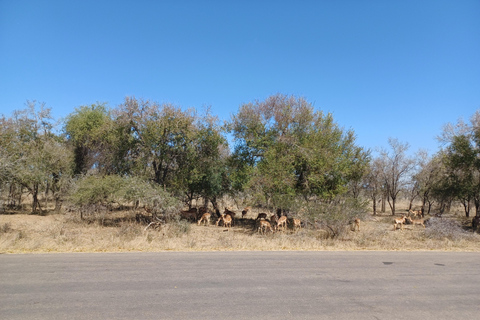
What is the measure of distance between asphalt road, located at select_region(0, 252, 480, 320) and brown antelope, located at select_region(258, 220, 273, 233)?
8279 mm

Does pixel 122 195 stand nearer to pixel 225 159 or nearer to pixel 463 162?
pixel 225 159

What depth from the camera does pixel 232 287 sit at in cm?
749

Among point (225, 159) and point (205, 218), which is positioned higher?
point (225, 159)

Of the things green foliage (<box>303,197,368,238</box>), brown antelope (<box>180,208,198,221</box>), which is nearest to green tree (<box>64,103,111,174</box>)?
brown antelope (<box>180,208,198,221</box>)

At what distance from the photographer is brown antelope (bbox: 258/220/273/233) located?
19688mm

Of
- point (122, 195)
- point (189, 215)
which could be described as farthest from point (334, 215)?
point (189, 215)

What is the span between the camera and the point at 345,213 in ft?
56.4

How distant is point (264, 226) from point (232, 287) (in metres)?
14.4

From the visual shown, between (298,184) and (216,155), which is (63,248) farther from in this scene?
(298,184)

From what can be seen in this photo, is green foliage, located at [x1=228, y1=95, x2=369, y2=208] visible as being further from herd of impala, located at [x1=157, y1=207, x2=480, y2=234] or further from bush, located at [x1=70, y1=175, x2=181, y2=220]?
bush, located at [x1=70, y1=175, x2=181, y2=220]

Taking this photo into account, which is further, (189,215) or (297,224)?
(189,215)

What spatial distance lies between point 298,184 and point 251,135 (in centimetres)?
516

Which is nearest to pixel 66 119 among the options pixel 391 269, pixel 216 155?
pixel 216 155

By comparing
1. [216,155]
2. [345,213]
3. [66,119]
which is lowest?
[345,213]
